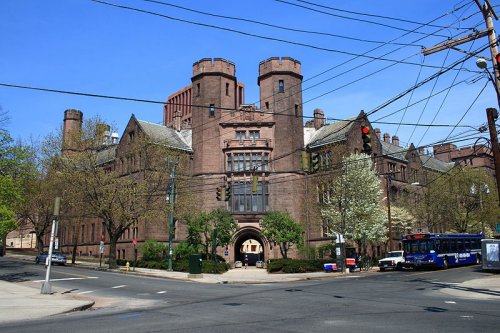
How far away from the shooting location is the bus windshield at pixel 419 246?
113ft

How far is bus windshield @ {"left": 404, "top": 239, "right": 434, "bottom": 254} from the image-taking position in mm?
34312

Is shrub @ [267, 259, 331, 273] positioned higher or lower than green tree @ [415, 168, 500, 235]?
lower

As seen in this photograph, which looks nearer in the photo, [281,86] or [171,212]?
[171,212]

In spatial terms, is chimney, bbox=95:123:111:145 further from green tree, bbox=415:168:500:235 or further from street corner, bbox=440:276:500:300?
green tree, bbox=415:168:500:235

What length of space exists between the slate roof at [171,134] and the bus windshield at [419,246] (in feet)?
97.1

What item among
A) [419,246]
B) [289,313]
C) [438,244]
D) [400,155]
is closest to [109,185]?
[419,246]

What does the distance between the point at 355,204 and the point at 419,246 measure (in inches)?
385

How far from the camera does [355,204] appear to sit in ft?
144

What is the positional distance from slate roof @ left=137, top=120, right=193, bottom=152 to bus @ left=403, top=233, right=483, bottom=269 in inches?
1177

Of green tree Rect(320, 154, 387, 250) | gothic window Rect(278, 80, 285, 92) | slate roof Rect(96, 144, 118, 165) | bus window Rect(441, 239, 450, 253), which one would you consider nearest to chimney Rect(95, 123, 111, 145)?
slate roof Rect(96, 144, 118, 165)

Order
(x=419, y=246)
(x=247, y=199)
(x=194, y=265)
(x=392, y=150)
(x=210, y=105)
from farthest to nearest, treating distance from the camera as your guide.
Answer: (x=392, y=150) < (x=210, y=105) < (x=247, y=199) < (x=419, y=246) < (x=194, y=265)

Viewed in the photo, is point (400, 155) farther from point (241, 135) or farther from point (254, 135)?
point (241, 135)

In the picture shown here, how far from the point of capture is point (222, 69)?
5684cm

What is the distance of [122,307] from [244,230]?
3549cm
